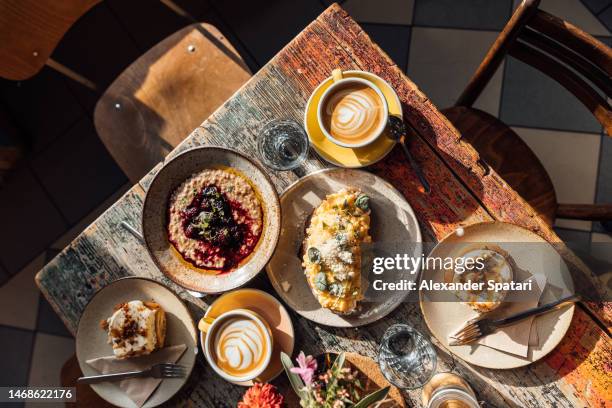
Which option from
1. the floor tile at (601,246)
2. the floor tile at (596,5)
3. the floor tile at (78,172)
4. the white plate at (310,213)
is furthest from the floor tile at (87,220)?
the floor tile at (596,5)

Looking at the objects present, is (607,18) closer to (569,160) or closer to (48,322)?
(569,160)

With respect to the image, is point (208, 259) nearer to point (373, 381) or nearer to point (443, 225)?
point (373, 381)

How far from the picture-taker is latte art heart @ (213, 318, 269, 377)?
1.55 m

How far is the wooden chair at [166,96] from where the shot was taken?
2.14m

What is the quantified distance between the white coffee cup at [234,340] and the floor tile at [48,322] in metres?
1.56

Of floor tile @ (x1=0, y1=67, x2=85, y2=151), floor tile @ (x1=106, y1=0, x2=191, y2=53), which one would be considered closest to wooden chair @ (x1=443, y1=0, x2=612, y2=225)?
floor tile @ (x1=106, y1=0, x2=191, y2=53)

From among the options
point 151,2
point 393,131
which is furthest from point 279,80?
point 151,2

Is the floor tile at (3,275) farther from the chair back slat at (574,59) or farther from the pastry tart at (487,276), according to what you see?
the chair back slat at (574,59)

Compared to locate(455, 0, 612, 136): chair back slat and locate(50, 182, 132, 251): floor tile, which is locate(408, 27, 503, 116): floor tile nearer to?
locate(455, 0, 612, 136): chair back slat

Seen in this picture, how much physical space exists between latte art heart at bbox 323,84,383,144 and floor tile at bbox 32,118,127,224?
1577mm

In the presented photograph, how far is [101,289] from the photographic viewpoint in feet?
5.41

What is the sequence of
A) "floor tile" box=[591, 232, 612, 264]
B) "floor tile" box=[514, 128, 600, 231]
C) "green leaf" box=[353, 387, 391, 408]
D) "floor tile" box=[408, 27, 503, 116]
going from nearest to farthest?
1. "green leaf" box=[353, 387, 391, 408]
2. "floor tile" box=[591, 232, 612, 264]
3. "floor tile" box=[514, 128, 600, 231]
4. "floor tile" box=[408, 27, 503, 116]

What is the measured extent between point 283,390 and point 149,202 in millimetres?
724

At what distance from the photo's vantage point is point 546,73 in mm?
1870
